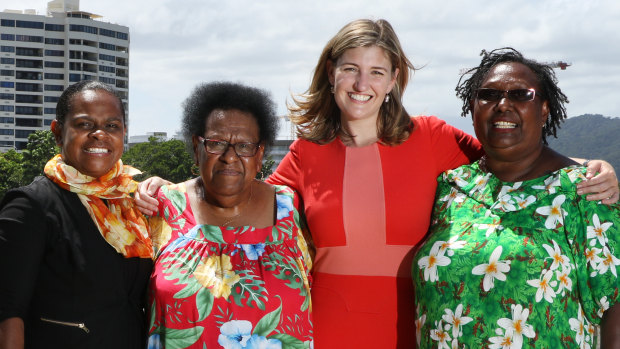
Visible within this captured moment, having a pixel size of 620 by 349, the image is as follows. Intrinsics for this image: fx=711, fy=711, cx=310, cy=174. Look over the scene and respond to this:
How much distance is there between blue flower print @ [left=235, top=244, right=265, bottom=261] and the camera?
3990 mm

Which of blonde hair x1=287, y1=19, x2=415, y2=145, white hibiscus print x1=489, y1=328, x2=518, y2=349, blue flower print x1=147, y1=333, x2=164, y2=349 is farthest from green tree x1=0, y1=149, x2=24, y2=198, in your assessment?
white hibiscus print x1=489, y1=328, x2=518, y2=349

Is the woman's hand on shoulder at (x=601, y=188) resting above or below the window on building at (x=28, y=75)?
below

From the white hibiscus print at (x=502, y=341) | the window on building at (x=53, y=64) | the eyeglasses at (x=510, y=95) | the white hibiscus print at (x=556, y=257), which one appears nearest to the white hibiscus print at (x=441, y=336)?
the white hibiscus print at (x=502, y=341)

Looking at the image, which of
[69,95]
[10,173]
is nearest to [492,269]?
[69,95]

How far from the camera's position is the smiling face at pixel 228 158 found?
→ 4078 millimetres

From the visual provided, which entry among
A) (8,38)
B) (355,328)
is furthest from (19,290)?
(8,38)

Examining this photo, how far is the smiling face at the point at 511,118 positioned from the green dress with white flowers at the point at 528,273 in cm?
22

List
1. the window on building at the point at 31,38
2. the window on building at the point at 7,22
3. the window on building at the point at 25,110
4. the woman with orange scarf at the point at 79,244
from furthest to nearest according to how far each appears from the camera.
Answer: the window on building at the point at 31,38 < the window on building at the point at 7,22 < the window on building at the point at 25,110 < the woman with orange scarf at the point at 79,244

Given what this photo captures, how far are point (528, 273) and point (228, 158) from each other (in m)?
1.75

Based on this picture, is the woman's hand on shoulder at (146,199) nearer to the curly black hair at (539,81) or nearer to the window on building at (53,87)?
the curly black hair at (539,81)

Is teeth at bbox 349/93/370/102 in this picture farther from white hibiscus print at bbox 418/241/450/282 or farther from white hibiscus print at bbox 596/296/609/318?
white hibiscus print at bbox 596/296/609/318

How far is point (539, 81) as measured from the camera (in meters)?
4.11

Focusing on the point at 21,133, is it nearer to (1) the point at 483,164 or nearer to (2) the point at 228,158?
(2) the point at 228,158

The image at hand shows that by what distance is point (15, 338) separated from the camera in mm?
3514
